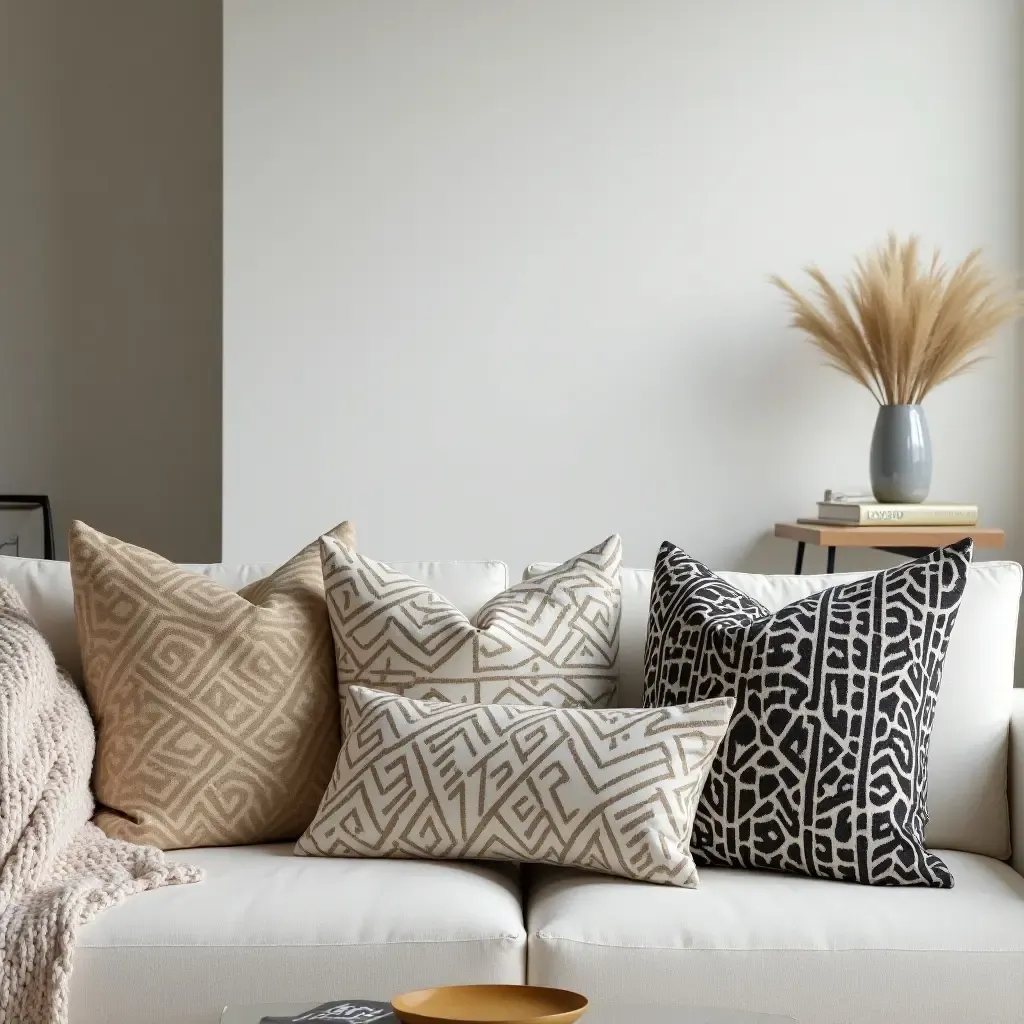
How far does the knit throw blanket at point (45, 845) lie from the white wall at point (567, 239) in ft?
5.61

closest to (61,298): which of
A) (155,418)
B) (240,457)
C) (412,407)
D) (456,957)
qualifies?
(155,418)

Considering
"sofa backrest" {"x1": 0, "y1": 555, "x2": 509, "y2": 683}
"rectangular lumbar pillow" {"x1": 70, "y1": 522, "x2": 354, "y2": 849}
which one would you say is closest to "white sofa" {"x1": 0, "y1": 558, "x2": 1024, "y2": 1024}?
"rectangular lumbar pillow" {"x1": 70, "y1": 522, "x2": 354, "y2": 849}

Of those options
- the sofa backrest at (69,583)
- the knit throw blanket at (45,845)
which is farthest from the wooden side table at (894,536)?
the knit throw blanket at (45,845)

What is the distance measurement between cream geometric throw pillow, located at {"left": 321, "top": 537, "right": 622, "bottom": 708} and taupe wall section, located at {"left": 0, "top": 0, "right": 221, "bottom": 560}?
7.99 feet

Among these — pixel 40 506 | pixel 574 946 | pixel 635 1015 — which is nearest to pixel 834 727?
pixel 574 946

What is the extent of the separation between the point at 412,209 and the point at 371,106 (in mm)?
310

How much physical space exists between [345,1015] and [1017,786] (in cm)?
117

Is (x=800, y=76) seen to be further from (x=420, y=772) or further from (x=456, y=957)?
(x=456, y=957)

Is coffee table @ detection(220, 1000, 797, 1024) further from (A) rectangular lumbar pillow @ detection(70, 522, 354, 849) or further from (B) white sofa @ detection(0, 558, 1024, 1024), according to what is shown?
(A) rectangular lumbar pillow @ detection(70, 522, 354, 849)

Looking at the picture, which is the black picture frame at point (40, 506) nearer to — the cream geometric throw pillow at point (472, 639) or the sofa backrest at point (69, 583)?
the sofa backrest at point (69, 583)

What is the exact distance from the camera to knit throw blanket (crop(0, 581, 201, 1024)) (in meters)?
1.46

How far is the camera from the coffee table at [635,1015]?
1145 millimetres

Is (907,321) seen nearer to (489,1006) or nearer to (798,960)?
(798,960)

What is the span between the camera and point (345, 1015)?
1.11 m
